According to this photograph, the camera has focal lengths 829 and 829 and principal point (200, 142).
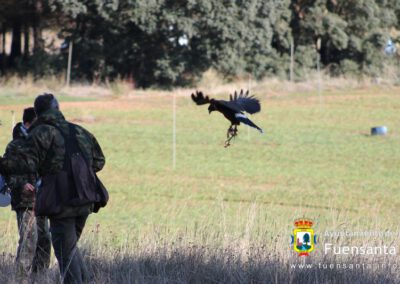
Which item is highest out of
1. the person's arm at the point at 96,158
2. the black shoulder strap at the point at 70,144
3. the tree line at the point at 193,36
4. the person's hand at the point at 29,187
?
the tree line at the point at 193,36

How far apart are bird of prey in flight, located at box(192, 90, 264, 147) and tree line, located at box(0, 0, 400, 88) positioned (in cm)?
3086

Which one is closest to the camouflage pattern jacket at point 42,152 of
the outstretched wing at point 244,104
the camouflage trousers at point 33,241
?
the camouflage trousers at point 33,241

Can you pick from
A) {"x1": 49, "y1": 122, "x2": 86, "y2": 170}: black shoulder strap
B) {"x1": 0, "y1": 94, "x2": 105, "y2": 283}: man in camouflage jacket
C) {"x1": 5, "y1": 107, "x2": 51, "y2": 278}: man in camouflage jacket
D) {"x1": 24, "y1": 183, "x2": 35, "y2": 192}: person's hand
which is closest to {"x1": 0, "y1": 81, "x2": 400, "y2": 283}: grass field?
{"x1": 0, "y1": 94, "x2": 105, "y2": 283}: man in camouflage jacket

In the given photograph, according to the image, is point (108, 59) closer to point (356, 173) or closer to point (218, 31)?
point (218, 31)

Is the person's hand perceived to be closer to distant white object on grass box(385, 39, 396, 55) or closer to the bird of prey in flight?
the bird of prey in flight

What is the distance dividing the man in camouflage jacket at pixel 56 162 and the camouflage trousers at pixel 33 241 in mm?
729

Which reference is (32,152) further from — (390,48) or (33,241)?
(390,48)

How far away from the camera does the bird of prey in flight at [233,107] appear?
722 centimetres

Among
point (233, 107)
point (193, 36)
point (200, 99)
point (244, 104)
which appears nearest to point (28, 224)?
point (200, 99)

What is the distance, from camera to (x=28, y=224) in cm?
777

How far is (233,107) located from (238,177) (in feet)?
39.9

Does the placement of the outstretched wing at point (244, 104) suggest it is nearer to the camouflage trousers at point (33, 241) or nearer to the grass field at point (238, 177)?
the grass field at point (238, 177)

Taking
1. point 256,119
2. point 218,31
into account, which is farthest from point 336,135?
point 218,31

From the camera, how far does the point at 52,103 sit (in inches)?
274
